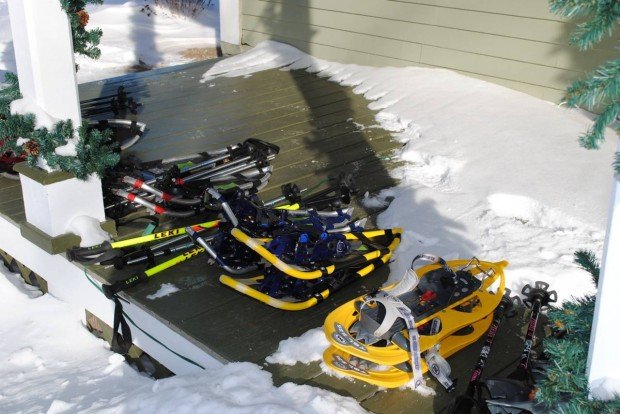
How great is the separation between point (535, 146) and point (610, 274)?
148 inches

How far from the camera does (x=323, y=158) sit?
614 cm

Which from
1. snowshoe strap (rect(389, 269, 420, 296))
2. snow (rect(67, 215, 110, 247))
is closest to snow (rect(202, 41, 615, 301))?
snowshoe strap (rect(389, 269, 420, 296))

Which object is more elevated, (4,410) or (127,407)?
(127,407)

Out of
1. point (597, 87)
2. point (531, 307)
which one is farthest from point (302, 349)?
point (597, 87)

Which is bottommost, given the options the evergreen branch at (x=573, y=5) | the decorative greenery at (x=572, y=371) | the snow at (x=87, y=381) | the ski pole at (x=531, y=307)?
the snow at (x=87, y=381)

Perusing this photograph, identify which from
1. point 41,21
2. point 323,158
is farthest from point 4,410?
point 323,158

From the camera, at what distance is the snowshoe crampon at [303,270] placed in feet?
13.2

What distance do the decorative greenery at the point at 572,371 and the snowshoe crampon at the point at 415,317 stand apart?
84cm

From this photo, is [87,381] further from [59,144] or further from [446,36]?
[446,36]

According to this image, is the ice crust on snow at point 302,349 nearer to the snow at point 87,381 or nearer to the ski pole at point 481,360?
the snow at point 87,381

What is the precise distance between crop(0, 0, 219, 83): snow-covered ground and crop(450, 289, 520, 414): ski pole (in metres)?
8.27

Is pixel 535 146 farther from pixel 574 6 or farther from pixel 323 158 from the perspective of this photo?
pixel 574 6

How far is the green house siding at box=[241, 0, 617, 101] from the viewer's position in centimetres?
646

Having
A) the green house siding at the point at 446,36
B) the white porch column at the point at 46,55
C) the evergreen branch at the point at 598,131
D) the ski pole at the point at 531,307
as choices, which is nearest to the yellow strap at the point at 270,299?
the ski pole at the point at 531,307
